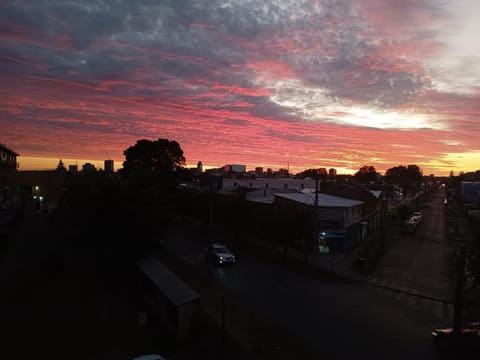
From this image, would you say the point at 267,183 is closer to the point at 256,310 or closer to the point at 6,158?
the point at 6,158

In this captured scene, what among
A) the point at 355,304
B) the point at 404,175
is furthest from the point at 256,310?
the point at 404,175

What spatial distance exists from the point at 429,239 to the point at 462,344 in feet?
110

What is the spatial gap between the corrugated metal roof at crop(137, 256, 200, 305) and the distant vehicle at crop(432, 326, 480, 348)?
38.7 ft

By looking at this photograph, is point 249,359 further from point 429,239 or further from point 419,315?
point 429,239

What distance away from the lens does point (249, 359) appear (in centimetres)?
1444

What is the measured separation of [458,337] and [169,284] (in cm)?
1439

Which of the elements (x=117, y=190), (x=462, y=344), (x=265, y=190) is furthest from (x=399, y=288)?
(x=265, y=190)

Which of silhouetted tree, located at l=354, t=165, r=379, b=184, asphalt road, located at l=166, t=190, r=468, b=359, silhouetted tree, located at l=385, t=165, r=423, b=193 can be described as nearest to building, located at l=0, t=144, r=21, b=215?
asphalt road, located at l=166, t=190, r=468, b=359

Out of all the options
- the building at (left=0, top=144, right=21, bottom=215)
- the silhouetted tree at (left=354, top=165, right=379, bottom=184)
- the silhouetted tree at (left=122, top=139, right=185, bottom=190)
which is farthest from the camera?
the silhouetted tree at (left=354, top=165, right=379, bottom=184)

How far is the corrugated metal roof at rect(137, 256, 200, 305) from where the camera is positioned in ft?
55.5

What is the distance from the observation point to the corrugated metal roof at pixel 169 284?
666 inches

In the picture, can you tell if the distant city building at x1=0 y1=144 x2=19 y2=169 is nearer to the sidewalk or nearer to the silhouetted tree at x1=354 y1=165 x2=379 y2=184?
the sidewalk

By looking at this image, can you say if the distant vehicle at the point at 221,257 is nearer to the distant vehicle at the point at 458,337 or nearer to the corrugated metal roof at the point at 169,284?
the corrugated metal roof at the point at 169,284

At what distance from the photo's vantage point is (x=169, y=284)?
61.3 feet
